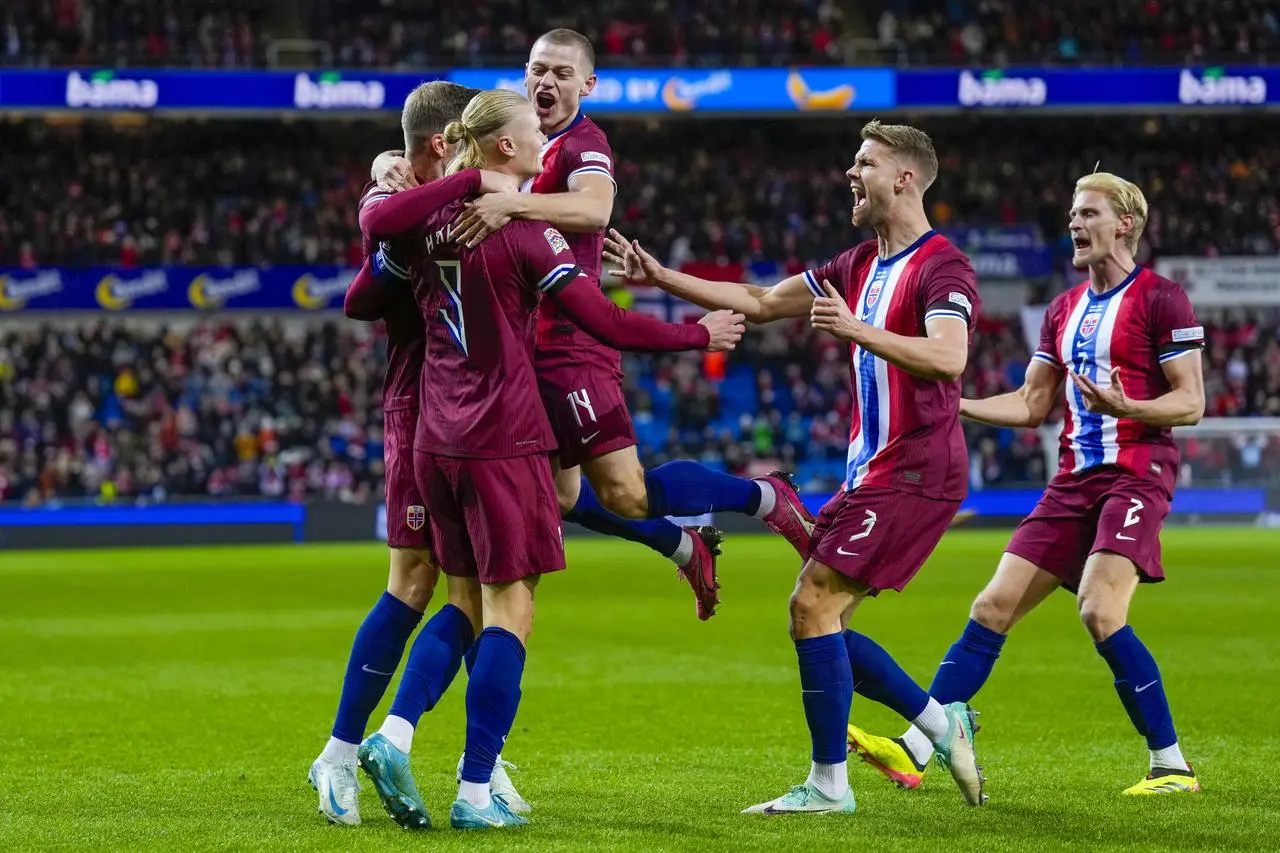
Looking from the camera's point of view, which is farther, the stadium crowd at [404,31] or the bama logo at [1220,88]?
the bama logo at [1220,88]

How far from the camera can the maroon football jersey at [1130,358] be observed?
251 inches

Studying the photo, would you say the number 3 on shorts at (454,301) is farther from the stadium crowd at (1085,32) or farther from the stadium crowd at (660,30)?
the stadium crowd at (1085,32)

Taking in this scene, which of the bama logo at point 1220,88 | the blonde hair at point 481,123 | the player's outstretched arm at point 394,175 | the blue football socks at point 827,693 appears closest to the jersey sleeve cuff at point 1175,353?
the blue football socks at point 827,693

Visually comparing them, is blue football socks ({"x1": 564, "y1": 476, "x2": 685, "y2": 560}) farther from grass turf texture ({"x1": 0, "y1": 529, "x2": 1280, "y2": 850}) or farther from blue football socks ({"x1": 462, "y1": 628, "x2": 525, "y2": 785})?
blue football socks ({"x1": 462, "y1": 628, "x2": 525, "y2": 785})

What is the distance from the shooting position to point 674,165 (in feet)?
119

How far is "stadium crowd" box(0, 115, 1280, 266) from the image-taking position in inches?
1294

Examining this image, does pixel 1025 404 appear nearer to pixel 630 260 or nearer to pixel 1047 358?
pixel 1047 358

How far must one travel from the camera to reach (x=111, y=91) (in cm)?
3136

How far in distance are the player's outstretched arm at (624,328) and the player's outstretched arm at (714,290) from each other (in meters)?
0.62

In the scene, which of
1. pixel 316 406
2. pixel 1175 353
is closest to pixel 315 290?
pixel 316 406

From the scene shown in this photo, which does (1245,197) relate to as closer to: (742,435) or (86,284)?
(742,435)

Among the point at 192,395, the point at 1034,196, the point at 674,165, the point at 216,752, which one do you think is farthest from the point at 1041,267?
the point at 216,752

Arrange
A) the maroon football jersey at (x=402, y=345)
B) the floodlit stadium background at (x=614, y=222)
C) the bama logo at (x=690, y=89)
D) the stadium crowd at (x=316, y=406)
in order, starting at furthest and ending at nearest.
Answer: the bama logo at (x=690, y=89)
the stadium crowd at (x=316, y=406)
the floodlit stadium background at (x=614, y=222)
the maroon football jersey at (x=402, y=345)

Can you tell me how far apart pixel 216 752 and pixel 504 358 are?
3035 millimetres
